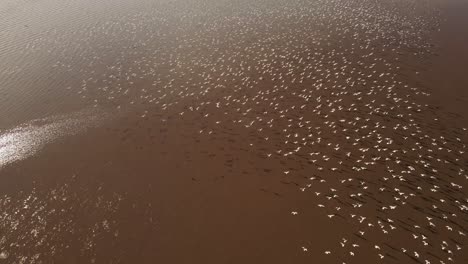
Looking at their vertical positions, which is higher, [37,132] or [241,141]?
[241,141]

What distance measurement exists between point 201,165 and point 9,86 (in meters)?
19.2

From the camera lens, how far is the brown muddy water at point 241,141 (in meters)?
15.7

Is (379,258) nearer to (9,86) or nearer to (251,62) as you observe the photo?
(251,62)

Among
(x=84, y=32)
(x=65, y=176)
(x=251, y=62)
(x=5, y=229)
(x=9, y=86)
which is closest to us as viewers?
(x=5, y=229)

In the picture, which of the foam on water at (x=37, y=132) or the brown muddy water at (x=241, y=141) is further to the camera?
the foam on water at (x=37, y=132)

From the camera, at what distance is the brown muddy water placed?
1570 cm

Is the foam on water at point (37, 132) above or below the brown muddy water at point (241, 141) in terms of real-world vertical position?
below

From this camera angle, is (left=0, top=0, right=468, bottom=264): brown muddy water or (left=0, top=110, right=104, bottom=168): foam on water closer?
(left=0, top=0, right=468, bottom=264): brown muddy water

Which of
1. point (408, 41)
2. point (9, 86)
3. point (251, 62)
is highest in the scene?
point (408, 41)

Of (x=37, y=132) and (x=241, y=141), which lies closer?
(x=241, y=141)

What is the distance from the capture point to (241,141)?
845 inches

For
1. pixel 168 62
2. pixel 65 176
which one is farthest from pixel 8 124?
pixel 168 62

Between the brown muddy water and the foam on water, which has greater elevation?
the brown muddy water

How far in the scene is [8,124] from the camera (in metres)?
23.6
